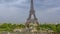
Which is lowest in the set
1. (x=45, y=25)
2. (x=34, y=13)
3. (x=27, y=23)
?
(x=45, y=25)

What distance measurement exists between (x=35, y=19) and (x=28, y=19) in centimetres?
73

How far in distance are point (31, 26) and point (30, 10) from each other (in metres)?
1.51

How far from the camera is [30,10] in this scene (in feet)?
63.2

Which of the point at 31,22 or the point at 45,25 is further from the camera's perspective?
the point at 45,25

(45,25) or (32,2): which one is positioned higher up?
(32,2)

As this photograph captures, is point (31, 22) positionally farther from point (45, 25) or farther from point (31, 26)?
point (45, 25)

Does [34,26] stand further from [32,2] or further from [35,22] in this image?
[32,2]

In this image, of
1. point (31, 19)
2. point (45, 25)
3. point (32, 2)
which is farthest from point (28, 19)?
point (45, 25)

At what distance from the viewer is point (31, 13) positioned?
18.9m

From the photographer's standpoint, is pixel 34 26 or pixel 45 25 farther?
pixel 45 25

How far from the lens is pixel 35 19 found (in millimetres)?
19172

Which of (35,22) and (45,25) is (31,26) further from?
(45,25)

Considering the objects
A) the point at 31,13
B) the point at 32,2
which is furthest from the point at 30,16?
the point at 32,2

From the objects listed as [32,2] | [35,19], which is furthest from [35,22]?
[32,2]
